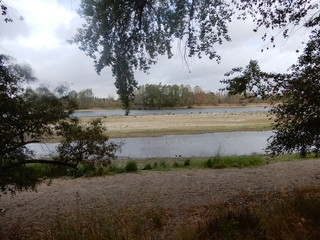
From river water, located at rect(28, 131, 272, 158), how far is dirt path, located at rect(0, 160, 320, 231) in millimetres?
7973

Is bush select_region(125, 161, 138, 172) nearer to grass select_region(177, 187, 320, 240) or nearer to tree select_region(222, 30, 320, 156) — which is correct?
tree select_region(222, 30, 320, 156)

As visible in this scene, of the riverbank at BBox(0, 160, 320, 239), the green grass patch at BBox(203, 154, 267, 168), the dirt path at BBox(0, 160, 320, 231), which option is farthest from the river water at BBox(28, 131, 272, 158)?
the riverbank at BBox(0, 160, 320, 239)

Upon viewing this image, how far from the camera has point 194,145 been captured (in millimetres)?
27391

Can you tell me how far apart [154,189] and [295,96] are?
690cm

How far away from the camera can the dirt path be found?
8.98 meters

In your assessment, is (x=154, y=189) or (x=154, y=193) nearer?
(x=154, y=193)

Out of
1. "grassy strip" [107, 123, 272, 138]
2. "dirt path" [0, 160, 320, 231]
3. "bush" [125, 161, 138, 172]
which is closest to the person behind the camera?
"dirt path" [0, 160, 320, 231]

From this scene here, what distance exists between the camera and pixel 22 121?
5961 mm

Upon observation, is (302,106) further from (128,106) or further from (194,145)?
(194,145)

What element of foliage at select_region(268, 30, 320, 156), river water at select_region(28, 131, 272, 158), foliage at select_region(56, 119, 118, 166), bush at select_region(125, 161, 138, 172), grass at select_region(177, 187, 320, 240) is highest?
foliage at select_region(268, 30, 320, 156)

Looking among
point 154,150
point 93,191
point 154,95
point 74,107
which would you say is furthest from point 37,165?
point 154,95

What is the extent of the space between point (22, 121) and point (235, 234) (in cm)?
493

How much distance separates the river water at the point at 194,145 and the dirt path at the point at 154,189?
7973 millimetres

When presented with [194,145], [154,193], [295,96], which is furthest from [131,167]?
[194,145]
